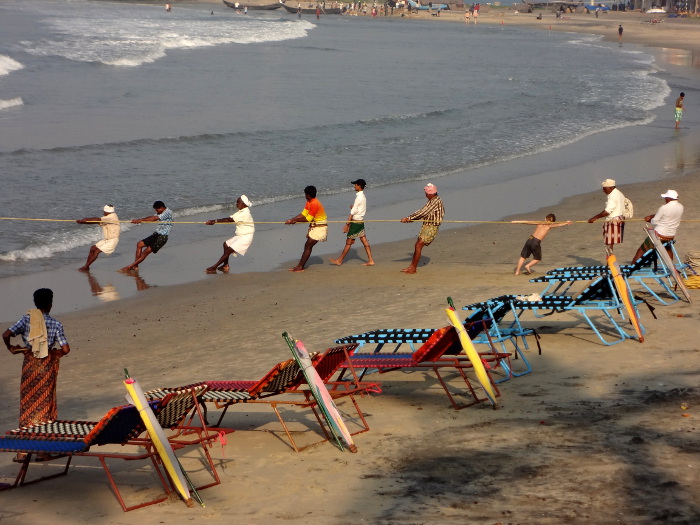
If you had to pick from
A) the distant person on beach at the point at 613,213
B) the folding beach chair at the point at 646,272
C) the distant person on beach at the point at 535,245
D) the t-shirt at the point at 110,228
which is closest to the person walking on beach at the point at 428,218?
the distant person on beach at the point at 535,245

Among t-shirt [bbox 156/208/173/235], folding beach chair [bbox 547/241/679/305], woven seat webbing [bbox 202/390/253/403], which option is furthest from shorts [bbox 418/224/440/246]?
woven seat webbing [bbox 202/390/253/403]

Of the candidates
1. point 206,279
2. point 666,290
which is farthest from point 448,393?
point 206,279

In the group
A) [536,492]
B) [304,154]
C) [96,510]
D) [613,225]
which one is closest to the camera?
[536,492]

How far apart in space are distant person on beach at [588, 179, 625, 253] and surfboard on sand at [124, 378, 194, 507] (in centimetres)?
755

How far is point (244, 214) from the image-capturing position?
1363 cm

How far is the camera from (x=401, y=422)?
712 cm

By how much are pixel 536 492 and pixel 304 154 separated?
19.1m

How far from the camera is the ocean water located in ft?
62.5

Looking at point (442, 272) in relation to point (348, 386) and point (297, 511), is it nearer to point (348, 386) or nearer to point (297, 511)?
point (348, 386)

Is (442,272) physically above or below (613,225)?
below

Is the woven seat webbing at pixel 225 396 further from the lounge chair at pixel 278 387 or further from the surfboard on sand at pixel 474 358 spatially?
the surfboard on sand at pixel 474 358

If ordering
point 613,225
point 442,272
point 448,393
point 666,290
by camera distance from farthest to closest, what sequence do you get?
1. point 442,272
2. point 613,225
3. point 666,290
4. point 448,393

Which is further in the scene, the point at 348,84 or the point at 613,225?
the point at 348,84

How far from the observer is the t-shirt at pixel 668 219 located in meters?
10.8
